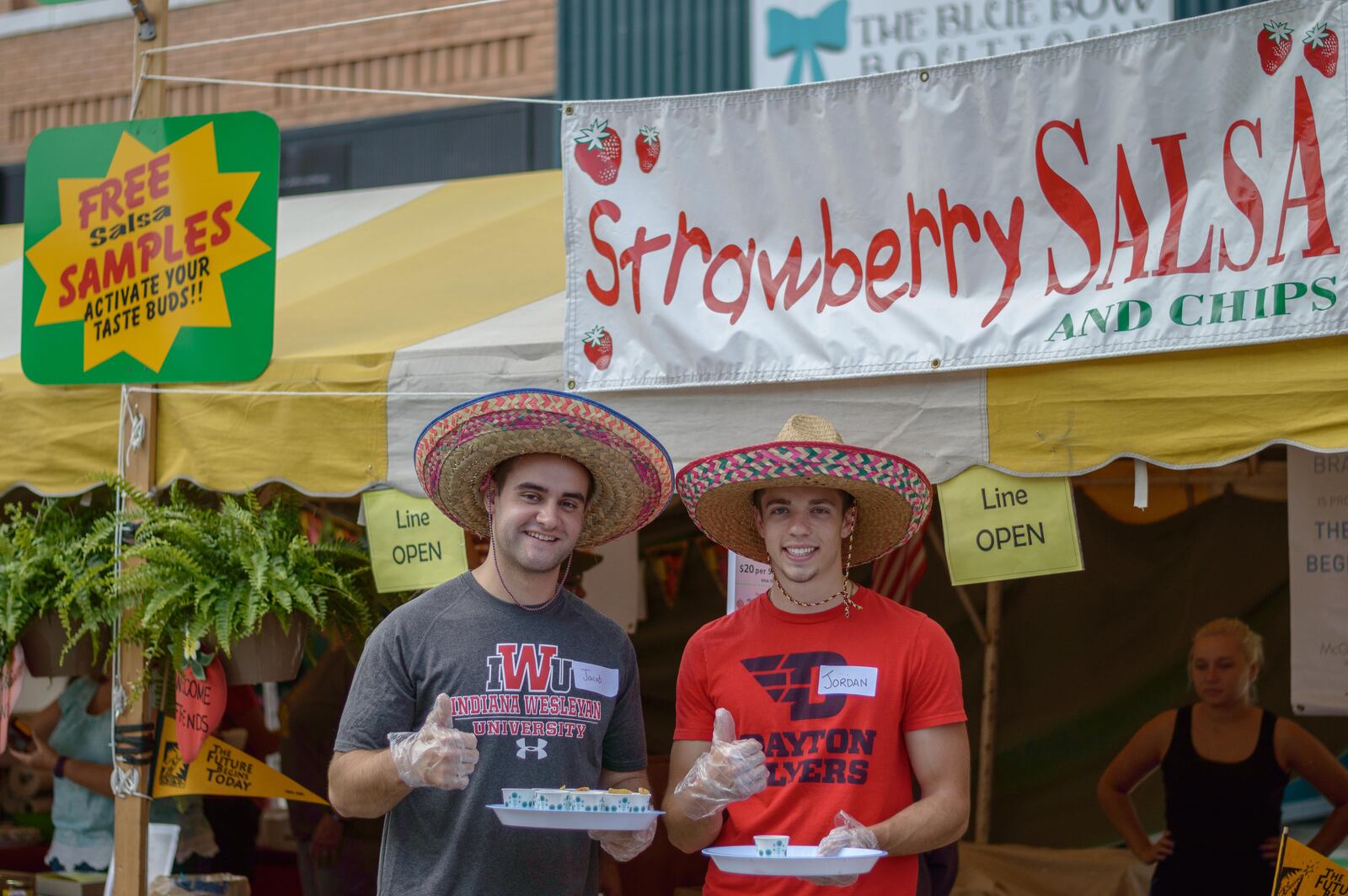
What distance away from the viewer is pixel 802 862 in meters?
2.57

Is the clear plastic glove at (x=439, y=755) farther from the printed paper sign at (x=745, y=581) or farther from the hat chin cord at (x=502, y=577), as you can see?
the printed paper sign at (x=745, y=581)

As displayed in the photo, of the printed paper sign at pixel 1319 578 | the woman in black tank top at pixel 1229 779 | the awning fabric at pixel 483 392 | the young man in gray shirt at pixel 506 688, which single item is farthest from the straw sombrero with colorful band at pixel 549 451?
the woman in black tank top at pixel 1229 779

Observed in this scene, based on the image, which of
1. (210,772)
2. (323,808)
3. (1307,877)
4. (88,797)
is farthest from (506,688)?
(323,808)

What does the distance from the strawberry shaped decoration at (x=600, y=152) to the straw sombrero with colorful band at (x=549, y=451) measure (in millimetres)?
1184

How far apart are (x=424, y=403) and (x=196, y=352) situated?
800mm

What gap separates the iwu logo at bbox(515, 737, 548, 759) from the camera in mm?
2812

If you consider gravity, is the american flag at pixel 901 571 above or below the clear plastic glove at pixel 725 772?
above

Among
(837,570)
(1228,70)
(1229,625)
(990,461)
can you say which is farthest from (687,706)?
(1229,625)

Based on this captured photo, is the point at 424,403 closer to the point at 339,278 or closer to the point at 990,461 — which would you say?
the point at 339,278

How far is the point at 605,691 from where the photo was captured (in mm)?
2943

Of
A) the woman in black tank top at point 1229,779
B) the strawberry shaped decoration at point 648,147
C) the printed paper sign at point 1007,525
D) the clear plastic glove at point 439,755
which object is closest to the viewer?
the clear plastic glove at point 439,755

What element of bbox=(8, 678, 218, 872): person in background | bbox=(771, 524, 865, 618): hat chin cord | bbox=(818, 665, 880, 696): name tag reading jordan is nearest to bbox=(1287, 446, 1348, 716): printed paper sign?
bbox=(771, 524, 865, 618): hat chin cord

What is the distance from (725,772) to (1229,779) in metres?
3.61

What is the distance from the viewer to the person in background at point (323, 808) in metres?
6.10
